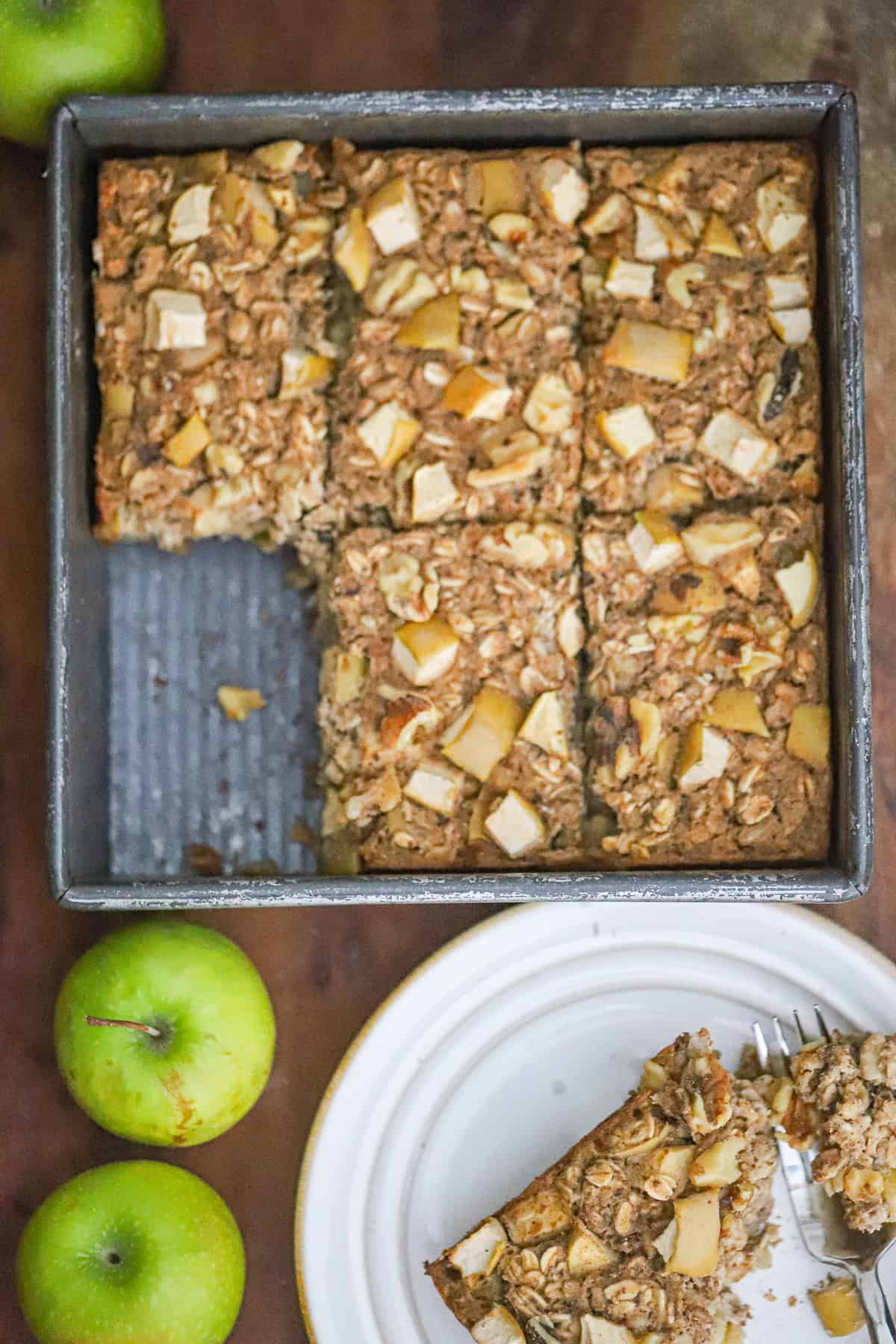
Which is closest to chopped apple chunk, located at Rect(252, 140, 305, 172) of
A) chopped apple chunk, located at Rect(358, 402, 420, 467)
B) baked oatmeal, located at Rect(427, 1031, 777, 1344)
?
chopped apple chunk, located at Rect(358, 402, 420, 467)

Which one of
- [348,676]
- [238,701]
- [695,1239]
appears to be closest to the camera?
[695,1239]

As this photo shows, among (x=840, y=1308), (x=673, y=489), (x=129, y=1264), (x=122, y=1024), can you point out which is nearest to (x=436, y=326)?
(x=673, y=489)

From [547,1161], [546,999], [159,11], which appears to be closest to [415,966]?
[546,999]

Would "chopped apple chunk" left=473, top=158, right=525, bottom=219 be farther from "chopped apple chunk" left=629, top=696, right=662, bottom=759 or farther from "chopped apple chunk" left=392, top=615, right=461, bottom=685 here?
"chopped apple chunk" left=629, top=696, right=662, bottom=759

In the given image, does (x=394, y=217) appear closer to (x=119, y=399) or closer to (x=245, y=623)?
(x=119, y=399)

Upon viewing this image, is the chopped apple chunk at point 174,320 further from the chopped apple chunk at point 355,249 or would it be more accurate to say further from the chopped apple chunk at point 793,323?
the chopped apple chunk at point 793,323

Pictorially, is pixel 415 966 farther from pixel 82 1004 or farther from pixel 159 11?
pixel 159 11
